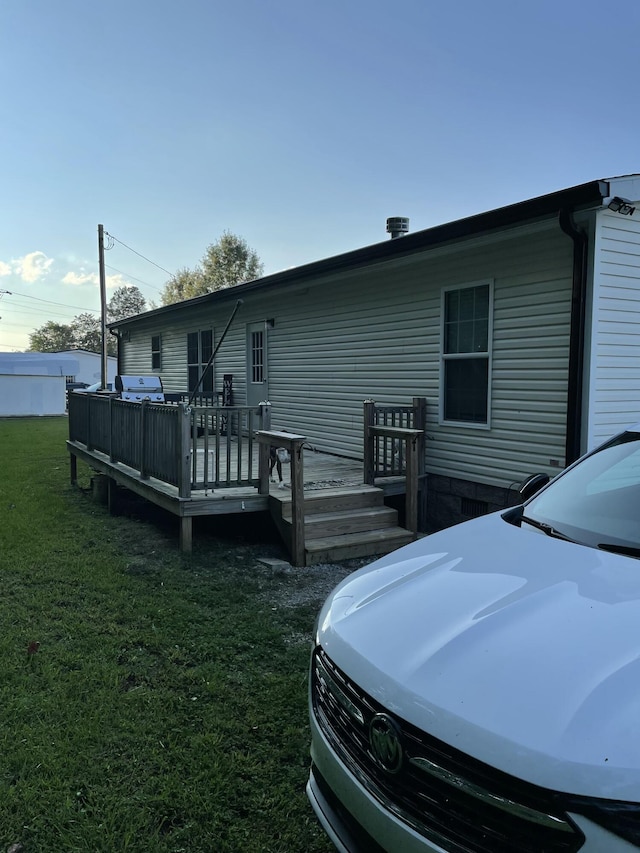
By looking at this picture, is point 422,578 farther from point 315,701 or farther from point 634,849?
point 634,849

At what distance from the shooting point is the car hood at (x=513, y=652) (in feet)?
4.01

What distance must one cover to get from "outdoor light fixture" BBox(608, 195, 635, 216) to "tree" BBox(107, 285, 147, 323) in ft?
242

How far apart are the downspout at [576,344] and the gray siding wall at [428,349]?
6.2 inches

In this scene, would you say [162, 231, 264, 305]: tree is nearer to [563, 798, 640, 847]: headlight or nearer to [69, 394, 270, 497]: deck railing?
[69, 394, 270, 497]: deck railing

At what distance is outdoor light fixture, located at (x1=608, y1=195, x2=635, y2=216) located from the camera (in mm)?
5024

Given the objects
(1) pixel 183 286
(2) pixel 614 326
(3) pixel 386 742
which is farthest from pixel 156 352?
(1) pixel 183 286

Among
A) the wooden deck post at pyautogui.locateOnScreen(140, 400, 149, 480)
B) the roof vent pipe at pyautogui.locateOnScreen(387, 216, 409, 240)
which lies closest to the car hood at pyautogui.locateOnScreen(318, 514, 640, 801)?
the wooden deck post at pyautogui.locateOnScreen(140, 400, 149, 480)

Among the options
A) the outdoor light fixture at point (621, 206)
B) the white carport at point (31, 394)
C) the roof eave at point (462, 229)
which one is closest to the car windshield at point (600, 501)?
the roof eave at point (462, 229)

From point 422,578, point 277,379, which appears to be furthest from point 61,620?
point 277,379

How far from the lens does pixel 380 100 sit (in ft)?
49.4

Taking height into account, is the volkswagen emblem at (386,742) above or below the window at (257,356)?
below

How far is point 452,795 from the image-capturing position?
137cm

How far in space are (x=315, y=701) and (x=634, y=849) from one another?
111cm

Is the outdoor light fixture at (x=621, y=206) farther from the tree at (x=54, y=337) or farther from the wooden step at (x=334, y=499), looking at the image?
the tree at (x=54, y=337)
